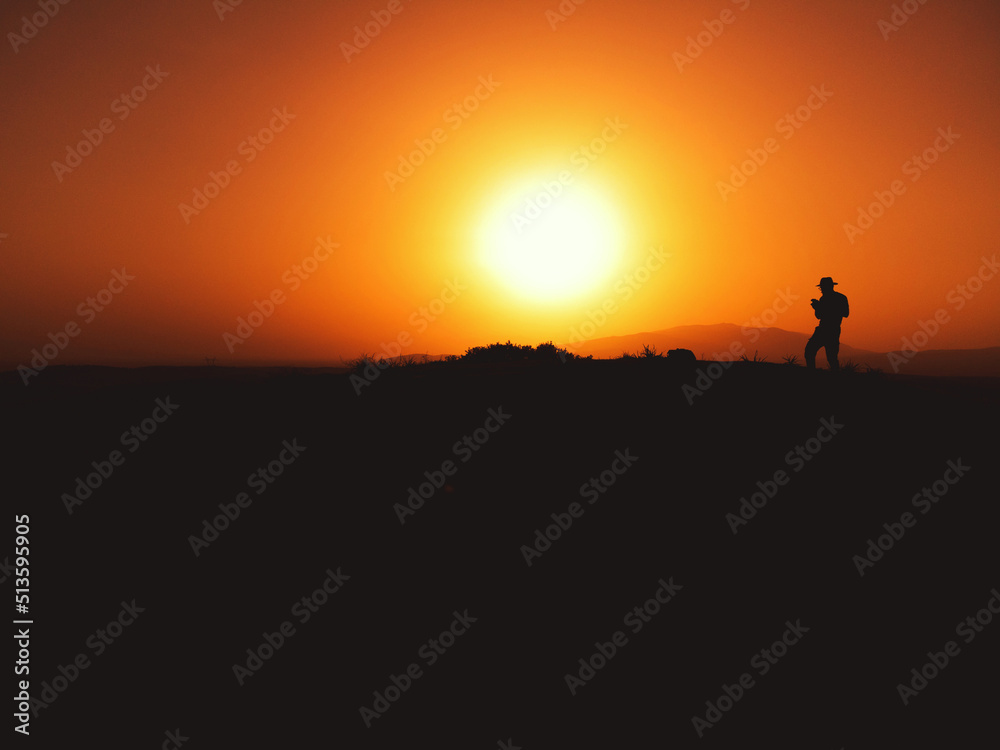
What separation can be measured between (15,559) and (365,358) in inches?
296

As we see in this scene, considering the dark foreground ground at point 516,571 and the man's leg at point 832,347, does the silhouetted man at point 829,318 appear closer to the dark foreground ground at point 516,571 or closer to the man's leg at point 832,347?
the man's leg at point 832,347

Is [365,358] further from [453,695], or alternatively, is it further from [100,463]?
[453,695]

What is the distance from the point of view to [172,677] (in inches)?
192

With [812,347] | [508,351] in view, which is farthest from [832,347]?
[508,351]

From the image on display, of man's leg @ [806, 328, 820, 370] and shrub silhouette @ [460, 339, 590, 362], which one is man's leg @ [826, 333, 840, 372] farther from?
shrub silhouette @ [460, 339, 590, 362]

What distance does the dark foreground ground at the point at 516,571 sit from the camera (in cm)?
456

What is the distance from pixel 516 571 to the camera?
225 inches

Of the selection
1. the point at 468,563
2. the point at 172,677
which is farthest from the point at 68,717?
the point at 468,563

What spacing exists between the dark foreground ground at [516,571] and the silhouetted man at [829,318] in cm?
316

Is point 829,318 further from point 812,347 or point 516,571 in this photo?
point 516,571

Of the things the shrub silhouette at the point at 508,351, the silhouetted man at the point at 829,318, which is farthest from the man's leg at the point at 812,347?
the shrub silhouette at the point at 508,351

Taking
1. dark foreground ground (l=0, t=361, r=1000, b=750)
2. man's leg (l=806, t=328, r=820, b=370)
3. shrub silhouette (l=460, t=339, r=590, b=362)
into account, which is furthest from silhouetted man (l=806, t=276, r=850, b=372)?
shrub silhouette (l=460, t=339, r=590, b=362)

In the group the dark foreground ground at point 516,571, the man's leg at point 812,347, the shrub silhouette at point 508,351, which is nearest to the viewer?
the dark foreground ground at point 516,571

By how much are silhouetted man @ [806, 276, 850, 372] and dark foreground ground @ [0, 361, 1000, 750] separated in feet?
10.4
